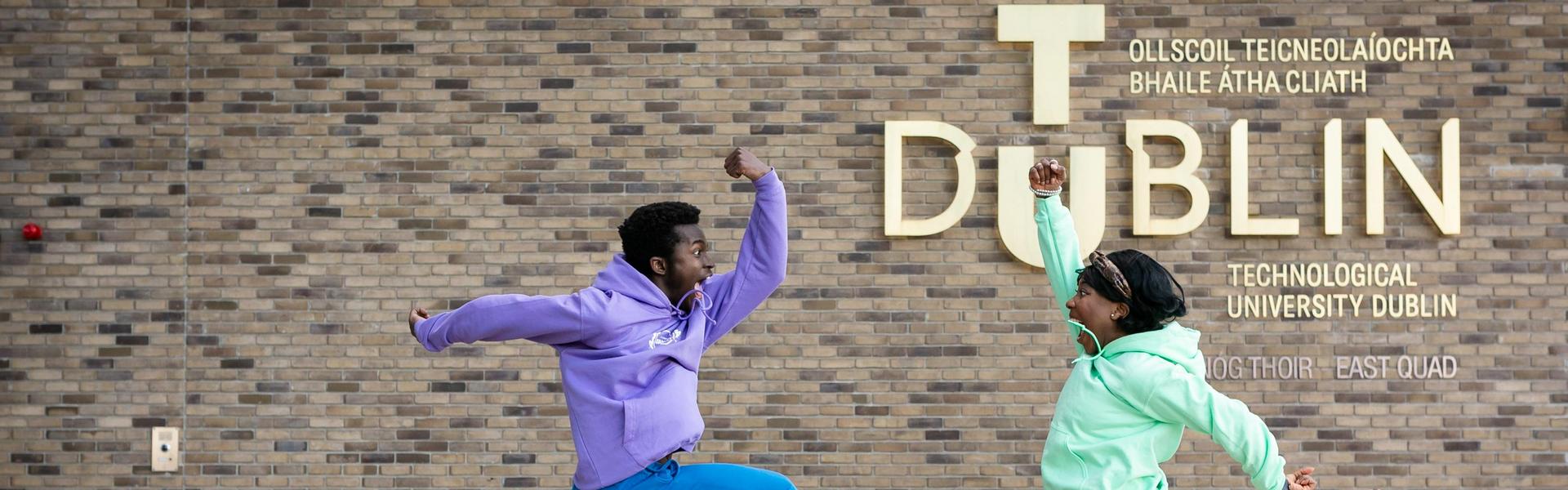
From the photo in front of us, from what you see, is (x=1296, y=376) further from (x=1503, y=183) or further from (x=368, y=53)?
(x=368, y=53)

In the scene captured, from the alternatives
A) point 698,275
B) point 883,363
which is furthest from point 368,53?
point 698,275

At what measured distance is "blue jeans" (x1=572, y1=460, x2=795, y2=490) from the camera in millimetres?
3773

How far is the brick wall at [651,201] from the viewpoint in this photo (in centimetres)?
657

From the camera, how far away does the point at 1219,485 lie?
21.5 ft

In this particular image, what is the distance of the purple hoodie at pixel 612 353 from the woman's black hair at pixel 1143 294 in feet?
3.96

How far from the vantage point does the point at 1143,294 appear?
355 cm

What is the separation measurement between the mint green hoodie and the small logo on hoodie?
1.11 metres

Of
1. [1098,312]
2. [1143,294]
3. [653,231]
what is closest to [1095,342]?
[1098,312]

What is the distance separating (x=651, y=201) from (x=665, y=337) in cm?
282

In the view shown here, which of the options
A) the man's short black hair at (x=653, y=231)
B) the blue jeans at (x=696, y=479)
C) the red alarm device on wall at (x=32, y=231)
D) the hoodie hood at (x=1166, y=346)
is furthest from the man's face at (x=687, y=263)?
the red alarm device on wall at (x=32, y=231)

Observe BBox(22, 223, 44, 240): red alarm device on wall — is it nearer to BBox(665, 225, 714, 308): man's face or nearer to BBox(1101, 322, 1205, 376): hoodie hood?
BBox(665, 225, 714, 308): man's face

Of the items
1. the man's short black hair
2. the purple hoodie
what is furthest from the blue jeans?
the man's short black hair

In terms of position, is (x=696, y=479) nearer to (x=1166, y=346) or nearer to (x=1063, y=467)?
(x=1063, y=467)

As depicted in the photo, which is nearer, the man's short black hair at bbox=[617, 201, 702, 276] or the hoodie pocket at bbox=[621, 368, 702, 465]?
the hoodie pocket at bbox=[621, 368, 702, 465]
